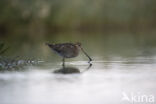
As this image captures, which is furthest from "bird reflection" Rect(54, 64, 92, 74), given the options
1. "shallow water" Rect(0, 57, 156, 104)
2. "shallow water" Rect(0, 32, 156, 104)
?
"shallow water" Rect(0, 57, 156, 104)

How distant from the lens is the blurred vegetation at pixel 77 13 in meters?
33.2

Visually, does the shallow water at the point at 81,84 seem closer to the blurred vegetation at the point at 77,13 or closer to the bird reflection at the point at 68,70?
the bird reflection at the point at 68,70

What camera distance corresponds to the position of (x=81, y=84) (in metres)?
8.69

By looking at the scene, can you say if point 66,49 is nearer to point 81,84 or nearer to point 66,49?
point 66,49

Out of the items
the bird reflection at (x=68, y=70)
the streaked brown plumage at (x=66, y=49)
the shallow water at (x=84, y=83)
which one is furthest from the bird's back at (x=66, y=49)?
the bird reflection at (x=68, y=70)

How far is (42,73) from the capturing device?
10.2 metres

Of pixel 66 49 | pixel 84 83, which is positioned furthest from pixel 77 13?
pixel 84 83

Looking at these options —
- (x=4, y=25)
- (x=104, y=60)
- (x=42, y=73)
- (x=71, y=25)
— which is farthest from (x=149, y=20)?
(x=42, y=73)

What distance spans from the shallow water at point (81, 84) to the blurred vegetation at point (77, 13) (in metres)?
22.2

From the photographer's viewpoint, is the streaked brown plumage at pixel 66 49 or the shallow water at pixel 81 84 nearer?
the shallow water at pixel 81 84

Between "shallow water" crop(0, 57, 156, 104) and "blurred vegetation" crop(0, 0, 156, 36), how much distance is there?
72.8 feet

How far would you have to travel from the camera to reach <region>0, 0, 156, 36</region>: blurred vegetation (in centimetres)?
3322

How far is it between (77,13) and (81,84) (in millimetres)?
25733

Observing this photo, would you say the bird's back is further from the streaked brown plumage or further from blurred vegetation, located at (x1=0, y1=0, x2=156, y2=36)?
blurred vegetation, located at (x1=0, y1=0, x2=156, y2=36)
